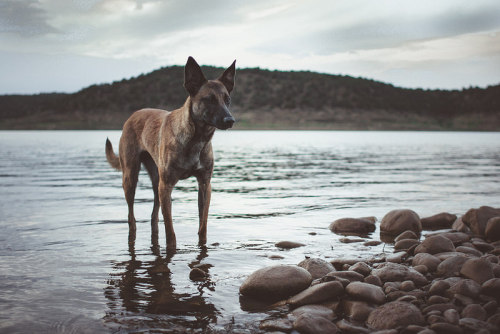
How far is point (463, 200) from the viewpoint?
13.3 m

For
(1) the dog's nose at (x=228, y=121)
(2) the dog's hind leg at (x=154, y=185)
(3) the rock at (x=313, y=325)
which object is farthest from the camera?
(2) the dog's hind leg at (x=154, y=185)

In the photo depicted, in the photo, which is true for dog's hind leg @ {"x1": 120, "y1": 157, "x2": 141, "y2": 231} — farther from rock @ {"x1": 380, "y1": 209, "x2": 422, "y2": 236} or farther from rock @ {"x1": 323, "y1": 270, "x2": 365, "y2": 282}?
rock @ {"x1": 380, "y1": 209, "x2": 422, "y2": 236}

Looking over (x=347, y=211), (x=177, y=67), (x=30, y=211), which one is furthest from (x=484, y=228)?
(x=177, y=67)

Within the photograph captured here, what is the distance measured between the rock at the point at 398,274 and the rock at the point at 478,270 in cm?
52

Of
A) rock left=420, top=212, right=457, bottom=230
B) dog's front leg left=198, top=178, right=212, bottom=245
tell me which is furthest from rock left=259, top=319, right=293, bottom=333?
rock left=420, top=212, right=457, bottom=230

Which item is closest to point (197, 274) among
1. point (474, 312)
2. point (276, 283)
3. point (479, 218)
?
point (276, 283)

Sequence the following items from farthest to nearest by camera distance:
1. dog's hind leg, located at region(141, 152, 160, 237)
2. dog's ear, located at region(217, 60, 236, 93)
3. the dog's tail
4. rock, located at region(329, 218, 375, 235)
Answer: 1. the dog's tail
2. rock, located at region(329, 218, 375, 235)
3. dog's hind leg, located at region(141, 152, 160, 237)
4. dog's ear, located at region(217, 60, 236, 93)

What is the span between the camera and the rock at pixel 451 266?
573 cm

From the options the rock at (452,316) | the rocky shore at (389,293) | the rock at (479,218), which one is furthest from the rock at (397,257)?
the rock at (479,218)

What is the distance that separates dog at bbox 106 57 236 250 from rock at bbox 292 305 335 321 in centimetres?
267

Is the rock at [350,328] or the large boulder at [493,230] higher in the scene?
the large boulder at [493,230]

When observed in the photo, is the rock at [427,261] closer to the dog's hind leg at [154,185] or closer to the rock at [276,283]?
the rock at [276,283]

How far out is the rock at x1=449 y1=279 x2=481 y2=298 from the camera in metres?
4.80

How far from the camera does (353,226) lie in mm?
9258
